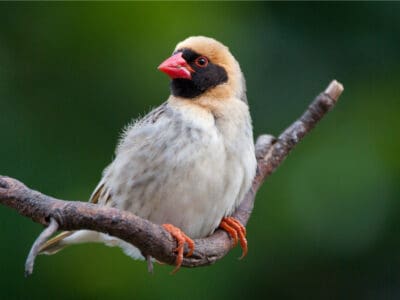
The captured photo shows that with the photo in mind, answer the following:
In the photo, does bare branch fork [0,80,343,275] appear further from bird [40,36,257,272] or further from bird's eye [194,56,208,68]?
bird's eye [194,56,208,68]

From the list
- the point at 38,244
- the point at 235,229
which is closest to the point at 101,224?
the point at 38,244

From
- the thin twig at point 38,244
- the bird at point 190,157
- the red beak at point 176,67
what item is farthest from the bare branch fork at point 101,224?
the red beak at point 176,67

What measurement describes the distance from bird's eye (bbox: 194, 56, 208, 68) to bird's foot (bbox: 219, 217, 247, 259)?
2.36ft

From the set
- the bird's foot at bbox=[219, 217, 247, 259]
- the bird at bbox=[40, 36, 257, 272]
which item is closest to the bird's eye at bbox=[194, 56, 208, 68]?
the bird at bbox=[40, 36, 257, 272]

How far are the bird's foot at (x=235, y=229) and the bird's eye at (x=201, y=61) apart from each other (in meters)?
0.72

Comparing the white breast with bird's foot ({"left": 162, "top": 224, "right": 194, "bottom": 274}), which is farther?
the white breast

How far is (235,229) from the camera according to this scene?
3.91m

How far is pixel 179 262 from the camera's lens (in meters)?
3.30

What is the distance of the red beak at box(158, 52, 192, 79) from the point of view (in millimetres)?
3859

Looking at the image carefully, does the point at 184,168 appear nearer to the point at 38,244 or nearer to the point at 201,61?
the point at 201,61

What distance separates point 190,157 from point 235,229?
0.50 m

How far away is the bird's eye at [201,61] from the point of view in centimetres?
398

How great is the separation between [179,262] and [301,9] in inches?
85.2

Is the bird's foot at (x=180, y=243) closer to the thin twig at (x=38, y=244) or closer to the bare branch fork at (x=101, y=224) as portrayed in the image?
the bare branch fork at (x=101, y=224)
